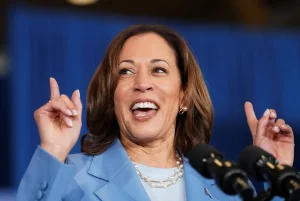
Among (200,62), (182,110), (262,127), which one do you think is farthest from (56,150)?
(200,62)

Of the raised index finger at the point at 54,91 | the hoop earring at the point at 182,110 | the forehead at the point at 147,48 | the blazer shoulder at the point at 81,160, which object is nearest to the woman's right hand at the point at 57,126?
the raised index finger at the point at 54,91

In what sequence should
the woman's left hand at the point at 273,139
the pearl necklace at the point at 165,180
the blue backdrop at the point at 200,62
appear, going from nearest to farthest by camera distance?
the pearl necklace at the point at 165,180 → the woman's left hand at the point at 273,139 → the blue backdrop at the point at 200,62

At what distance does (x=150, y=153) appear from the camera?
181 centimetres

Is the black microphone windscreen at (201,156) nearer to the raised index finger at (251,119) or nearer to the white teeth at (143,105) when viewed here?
the white teeth at (143,105)

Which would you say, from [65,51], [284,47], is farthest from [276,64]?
[65,51]

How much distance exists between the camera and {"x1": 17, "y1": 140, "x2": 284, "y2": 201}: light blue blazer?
56.4 inches

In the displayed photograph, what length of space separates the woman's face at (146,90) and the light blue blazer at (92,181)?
9 centimetres

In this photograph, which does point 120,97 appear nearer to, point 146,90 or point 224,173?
point 146,90

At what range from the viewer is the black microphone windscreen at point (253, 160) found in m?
1.10

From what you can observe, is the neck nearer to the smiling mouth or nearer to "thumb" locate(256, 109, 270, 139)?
the smiling mouth

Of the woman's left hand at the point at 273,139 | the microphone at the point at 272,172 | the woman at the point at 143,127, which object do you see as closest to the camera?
the microphone at the point at 272,172

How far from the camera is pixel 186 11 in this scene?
6125mm

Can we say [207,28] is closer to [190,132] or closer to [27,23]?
[27,23]

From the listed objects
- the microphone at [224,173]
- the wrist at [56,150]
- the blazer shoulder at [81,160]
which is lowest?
the blazer shoulder at [81,160]
